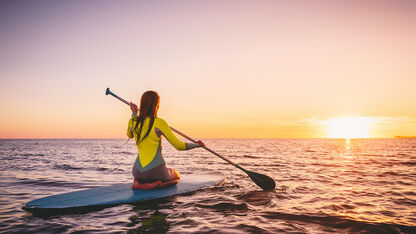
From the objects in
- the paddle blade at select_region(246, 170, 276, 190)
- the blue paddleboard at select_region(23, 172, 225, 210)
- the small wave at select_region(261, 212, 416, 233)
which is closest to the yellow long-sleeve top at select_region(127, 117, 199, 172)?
the blue paddleboard at select_region(23, 172, 225, 210)

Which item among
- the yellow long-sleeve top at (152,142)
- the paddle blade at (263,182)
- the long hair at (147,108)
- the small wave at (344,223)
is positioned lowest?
the small wave at (344,223)

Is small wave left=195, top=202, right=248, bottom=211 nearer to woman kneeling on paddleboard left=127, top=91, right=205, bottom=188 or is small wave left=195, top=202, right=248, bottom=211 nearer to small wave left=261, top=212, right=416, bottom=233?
small wave left=261, top=212, right=416, bottom=233

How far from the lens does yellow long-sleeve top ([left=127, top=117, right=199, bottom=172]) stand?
5.05 metres

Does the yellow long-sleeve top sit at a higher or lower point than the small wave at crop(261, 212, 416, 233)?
higher

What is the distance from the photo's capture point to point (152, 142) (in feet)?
16.8

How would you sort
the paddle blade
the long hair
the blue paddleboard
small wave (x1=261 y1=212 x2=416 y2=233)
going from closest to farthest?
1. small wave (x1=261 y1=212 x2=416 y2=233)
2. the blue paddleboard
3. the long hair
4. the paddle blade

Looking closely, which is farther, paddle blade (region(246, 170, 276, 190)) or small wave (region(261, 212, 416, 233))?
paddle blade (region(246, 170, 276, 190))

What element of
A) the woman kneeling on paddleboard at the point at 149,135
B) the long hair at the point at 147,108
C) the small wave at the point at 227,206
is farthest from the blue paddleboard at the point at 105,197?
the long hair at the point at 147,108

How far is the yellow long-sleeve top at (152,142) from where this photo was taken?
5.05 metres

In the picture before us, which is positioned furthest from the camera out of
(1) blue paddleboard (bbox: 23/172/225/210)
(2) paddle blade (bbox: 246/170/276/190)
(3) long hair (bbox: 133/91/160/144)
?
(2) paddle blade (bbox: 246/170/276/190)

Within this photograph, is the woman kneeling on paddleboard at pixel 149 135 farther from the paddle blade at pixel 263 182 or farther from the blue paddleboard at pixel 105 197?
the paddle blade at pixel 263 182

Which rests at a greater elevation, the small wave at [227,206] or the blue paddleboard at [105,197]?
the blue paddleboard at [105,197]

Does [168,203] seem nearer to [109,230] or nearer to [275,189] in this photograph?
[109,230]

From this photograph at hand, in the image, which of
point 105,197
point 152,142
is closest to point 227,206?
point 152,142
